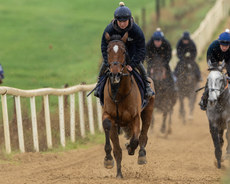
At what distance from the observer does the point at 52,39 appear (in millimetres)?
35625

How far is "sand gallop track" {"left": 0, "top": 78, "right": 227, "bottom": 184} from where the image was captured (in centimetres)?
860

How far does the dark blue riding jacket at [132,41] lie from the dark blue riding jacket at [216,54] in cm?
210

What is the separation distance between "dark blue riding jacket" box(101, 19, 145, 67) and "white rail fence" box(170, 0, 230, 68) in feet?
56.1

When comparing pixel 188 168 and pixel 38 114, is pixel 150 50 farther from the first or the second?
pixel 188 168

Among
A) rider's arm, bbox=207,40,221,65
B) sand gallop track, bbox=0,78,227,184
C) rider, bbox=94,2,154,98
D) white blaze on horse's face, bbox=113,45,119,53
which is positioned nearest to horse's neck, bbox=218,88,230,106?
rider's arm, bbox=207,40,221,65

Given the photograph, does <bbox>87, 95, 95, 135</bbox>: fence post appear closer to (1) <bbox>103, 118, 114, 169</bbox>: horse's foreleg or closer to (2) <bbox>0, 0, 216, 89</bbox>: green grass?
(1) <bbox>103, 118, 114, 169</bbox>: horse's foreleg

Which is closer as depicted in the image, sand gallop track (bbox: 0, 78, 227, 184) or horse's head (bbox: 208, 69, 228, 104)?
sand gallop track (bbox: 0, 78, 227, 184)

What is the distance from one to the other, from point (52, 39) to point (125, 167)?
2643 cm

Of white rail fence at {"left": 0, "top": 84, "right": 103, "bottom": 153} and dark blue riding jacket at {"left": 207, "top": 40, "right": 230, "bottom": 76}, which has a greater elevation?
dark blue riding jacket at {"left": 207, "top": 40, "right": 230, "bottom": 76}

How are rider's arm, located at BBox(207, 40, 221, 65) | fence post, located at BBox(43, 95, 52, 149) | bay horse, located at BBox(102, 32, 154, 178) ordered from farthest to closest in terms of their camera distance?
fence post, located at BBox(43, 95, 52, 149)
rider's arm, located at BBox(207, 40, 221, 65)
bay horse, located at BBox(102, 32, 154, 178)

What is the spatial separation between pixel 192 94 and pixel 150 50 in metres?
2.96

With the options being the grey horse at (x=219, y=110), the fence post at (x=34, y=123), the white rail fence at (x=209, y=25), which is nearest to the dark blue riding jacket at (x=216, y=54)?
the grey horse at (x=219, y=110)

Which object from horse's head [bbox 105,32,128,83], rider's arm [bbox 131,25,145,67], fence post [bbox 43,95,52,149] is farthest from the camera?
fence post [bbox 43,95,52,149]

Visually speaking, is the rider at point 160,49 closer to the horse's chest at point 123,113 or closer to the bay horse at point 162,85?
the bay horse at point 162,85
